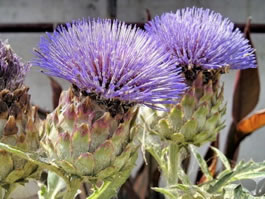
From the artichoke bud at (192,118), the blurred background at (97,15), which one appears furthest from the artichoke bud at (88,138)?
the blurred background at (97,15)

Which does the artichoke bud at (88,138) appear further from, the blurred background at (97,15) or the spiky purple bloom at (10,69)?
the blurred background at (97,15)

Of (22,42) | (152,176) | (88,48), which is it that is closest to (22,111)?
(88,48)

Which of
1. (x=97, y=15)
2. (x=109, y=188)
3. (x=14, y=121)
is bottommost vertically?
(x=109, y=188)

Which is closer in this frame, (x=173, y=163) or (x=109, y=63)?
(x=109, y=63)

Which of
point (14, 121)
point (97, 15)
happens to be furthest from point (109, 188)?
point (97, 15)

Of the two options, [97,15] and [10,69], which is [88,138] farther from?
[97,15]

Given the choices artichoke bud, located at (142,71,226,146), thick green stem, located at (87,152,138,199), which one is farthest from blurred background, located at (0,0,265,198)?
thick green stem, located at (87,152,138,199)
